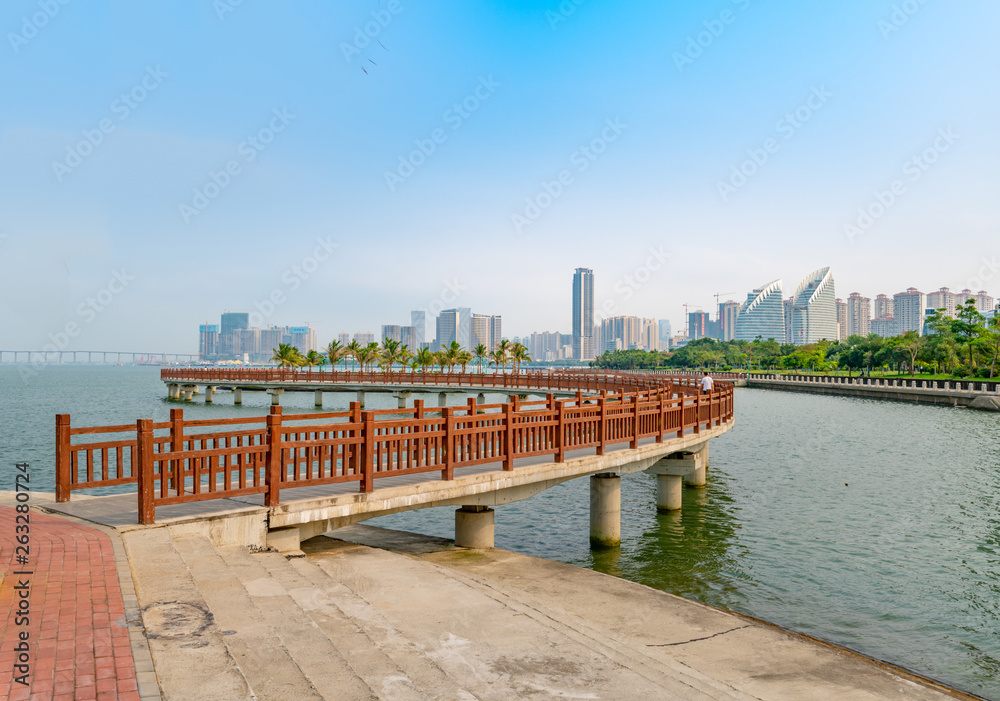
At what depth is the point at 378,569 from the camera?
9.20 m

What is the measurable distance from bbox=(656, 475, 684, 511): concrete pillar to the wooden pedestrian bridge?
0.03 meters

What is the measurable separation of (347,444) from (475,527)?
3848 mm

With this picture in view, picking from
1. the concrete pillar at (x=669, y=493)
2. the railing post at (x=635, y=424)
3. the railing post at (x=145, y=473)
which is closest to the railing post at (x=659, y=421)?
the railing post at (x=635, y=424)

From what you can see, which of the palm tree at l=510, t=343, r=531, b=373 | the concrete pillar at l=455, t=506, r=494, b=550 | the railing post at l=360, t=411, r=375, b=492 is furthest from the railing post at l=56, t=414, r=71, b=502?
the palm tree at l=510, t=343, r=531, b=373

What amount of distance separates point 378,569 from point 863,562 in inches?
438

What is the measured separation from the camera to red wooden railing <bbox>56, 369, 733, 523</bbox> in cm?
867

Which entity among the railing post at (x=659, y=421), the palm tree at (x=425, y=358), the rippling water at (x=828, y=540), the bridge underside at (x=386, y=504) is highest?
the palm tree at (x=425, y=358)

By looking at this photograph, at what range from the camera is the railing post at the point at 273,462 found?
900 centimetres

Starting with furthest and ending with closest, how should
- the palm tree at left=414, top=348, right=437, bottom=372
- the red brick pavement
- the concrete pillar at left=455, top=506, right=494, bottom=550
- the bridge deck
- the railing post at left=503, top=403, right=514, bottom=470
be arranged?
1. the palm tree at left=414, top=348, right=437, bottom=372
2. the concrete pillar at left=455, top=506, right=494, bottom=550
3. the railing post at left=503, top=403, right=514, bottom=470
4. the bridge deck
5. the red brick pavement

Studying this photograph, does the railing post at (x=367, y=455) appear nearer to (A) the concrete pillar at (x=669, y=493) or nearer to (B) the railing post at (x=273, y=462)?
(B) the railing post at (x=273, y=462)

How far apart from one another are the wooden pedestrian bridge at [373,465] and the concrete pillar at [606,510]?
26 mm

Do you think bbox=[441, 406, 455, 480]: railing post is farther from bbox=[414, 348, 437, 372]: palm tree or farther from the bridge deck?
bbox=[414, 348, 437, 372]: palm tree

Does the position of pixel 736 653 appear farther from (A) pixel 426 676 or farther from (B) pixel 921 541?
(B) pixel 921 541

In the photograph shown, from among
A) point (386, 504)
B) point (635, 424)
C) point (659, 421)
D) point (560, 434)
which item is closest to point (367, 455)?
point (386, 504)
